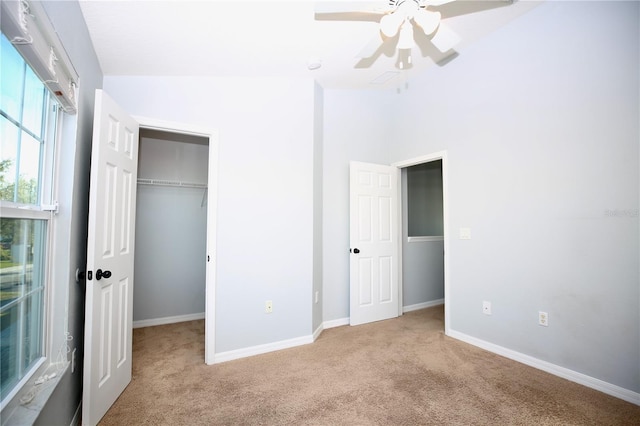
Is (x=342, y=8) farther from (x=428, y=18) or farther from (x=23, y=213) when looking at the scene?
(x=23, y=213)

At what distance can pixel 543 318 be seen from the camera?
7.71ft

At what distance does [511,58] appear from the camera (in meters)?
2.60

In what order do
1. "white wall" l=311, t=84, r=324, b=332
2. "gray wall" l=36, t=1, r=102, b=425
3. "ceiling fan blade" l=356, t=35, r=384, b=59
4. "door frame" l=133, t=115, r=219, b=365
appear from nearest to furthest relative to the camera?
1. "gray wall" l=36, t=1, r=102, b=425
2. "ceiling fan blade" l=356, t=35, r=384, b=59
3. "door frame" l=133, t=115, r=219, b=365
4. "white wall" l=311, t=84, r=324, b=332

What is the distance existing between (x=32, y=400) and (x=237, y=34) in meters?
2.38

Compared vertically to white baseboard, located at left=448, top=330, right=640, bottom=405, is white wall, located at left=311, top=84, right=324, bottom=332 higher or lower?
higher

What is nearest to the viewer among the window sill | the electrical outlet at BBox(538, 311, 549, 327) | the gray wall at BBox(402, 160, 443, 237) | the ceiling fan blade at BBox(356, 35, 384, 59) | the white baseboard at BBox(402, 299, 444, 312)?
the window sill

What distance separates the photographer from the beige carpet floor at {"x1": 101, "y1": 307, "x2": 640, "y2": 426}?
68.6 inches

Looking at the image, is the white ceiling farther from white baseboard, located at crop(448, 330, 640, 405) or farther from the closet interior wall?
white baseboard, located at crop(448, 330, 640, 405)

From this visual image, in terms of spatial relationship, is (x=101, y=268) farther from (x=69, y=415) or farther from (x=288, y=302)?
(x=288, y=302)

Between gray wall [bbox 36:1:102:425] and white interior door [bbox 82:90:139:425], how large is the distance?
0.09 meters

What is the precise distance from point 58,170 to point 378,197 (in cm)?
297

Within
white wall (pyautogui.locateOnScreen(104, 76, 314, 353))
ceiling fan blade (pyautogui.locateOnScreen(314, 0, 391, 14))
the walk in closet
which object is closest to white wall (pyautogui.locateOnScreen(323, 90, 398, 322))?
white wall (pyautogui.locateOnScreen(104, 76, 314, 353))

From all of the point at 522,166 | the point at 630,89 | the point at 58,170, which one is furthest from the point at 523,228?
the point at 58,170

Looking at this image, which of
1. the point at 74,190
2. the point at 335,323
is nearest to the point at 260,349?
the point at 335,323
